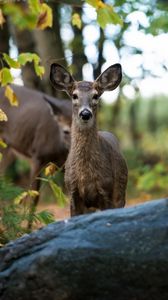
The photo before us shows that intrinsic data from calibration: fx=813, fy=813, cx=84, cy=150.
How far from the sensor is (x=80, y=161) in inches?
291

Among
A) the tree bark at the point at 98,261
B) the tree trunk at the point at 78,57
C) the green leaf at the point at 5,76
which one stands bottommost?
the tree bark at the point at 98,261

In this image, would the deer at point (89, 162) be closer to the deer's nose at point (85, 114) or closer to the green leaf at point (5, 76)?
the deer's nose at point (85, 114)

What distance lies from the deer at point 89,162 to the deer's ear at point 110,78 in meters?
0.12

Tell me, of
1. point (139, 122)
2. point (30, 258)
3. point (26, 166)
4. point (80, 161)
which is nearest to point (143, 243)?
point (30, 258)

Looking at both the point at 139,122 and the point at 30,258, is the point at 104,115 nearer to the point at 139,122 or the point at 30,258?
the point at 139,122

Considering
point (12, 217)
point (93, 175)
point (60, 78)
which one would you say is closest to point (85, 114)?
point (93, 175)

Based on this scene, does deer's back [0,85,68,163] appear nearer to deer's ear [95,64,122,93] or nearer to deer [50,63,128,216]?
deer's ear [95,64,122,93]

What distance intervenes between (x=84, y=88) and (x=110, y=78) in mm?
516

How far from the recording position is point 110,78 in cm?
797

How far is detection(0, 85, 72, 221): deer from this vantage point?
12.5 metres

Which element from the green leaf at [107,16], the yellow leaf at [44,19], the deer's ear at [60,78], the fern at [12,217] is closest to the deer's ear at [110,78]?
the deer's ear at [60,78]

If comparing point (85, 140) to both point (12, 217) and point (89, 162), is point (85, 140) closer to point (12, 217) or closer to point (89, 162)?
point (89, 162)

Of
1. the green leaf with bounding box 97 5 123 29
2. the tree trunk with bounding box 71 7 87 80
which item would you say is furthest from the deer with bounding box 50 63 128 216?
the tree trunk with bounding box 71 7 87 80

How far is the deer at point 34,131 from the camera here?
41.2ft
